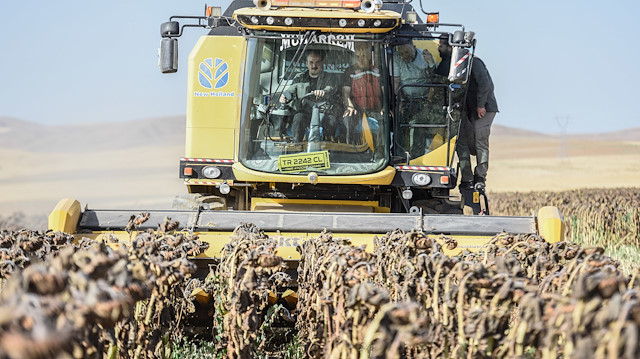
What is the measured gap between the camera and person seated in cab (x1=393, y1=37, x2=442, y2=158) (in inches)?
324

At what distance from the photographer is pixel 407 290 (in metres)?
4.79

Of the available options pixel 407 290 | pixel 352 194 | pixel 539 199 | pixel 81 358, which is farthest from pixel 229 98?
pixel 539 199

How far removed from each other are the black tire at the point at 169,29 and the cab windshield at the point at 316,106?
675 mm

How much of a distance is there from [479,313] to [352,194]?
15.2 feet

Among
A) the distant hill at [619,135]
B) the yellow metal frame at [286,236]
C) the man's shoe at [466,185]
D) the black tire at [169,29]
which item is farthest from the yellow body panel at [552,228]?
the distant hill at [619,135]

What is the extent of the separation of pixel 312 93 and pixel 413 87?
1.04 meters

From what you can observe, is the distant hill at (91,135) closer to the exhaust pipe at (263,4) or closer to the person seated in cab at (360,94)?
the exhaust pipe at (263,4)

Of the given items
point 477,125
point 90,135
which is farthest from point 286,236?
point 90,135

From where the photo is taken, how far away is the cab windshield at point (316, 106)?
7867 mm

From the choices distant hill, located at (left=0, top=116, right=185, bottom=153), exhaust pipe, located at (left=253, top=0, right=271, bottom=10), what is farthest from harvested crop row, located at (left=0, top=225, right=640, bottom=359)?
distant hill, located at (left=0, top=116, right=185, bottom=153)

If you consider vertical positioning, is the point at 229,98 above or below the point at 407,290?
above

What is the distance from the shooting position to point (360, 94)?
7.99 metres

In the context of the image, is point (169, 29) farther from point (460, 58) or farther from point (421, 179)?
point (421, 179)

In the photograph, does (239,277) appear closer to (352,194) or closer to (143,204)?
(352,194)
